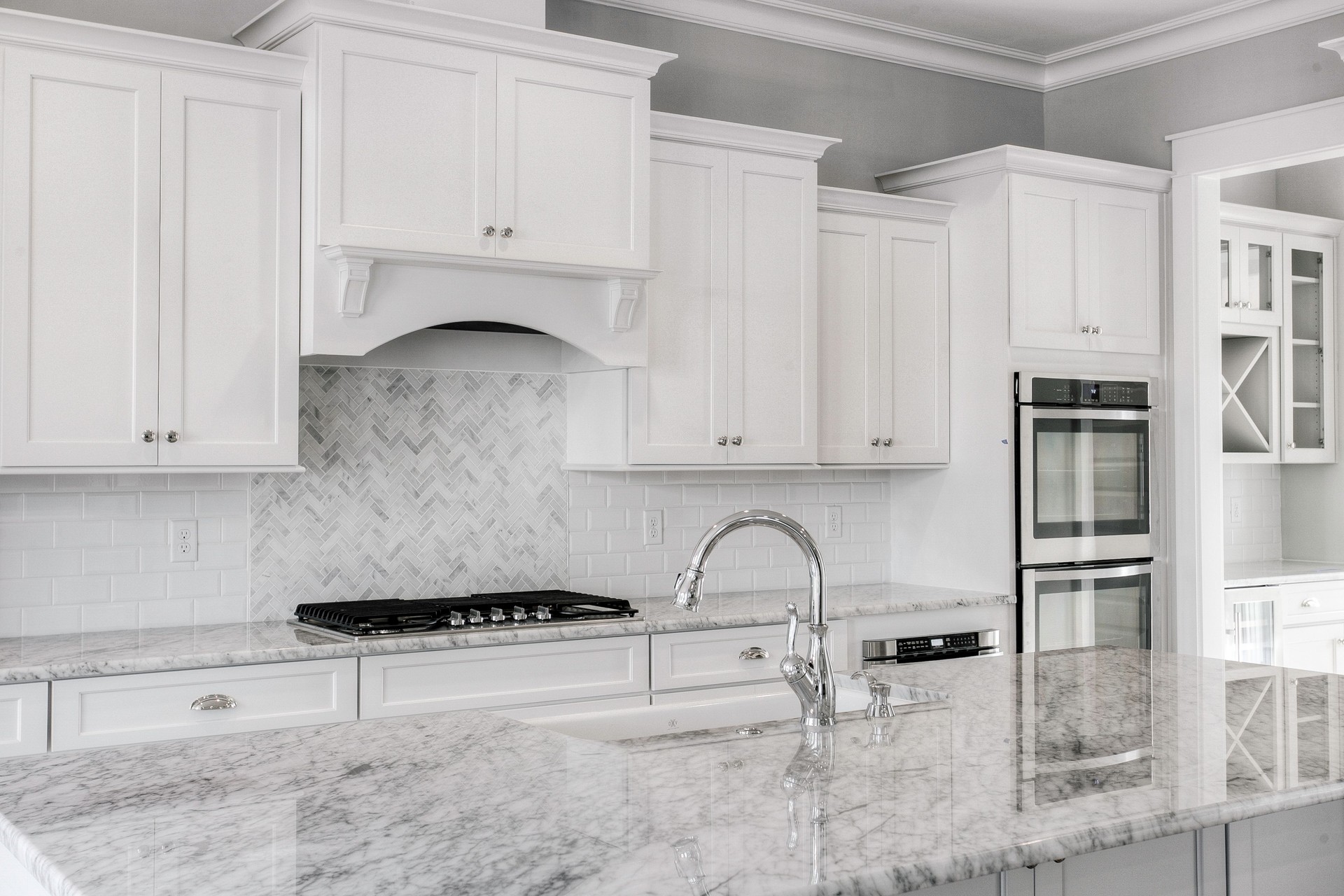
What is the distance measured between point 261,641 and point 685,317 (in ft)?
5.45

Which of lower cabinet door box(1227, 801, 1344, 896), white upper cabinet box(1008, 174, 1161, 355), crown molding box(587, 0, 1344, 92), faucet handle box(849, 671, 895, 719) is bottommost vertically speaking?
lower cabinet door box(1227, 801, 1344, 896)

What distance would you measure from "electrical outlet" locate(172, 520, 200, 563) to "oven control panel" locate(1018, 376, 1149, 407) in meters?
2.81

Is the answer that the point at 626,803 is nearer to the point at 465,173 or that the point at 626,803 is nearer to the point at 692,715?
the point at 692,715

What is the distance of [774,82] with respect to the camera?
185 inches

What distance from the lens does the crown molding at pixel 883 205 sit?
14.3 feet

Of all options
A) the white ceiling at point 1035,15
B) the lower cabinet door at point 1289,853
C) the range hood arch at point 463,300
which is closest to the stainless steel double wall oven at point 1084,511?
the white ceiling at point 1035,15

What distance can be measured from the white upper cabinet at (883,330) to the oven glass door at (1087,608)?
2.00 ft

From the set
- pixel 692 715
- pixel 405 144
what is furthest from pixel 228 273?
pixel 692 715

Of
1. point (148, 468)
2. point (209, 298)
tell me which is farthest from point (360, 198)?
point (148, 468)

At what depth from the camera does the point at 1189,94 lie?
188 inches

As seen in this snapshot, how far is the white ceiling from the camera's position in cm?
457

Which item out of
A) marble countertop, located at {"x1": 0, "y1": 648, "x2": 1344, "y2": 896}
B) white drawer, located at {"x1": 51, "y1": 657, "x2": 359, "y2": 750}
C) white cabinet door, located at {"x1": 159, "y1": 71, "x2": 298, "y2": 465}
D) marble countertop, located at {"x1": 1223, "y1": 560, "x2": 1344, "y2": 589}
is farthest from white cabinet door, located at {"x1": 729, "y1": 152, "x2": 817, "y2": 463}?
marble countertop, located at {"x1": 0, "y1": 648, "x2": 1344, "y2": 896}

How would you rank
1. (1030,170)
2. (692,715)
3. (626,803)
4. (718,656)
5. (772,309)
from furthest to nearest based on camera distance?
(1030,170) → (772,309) → (718,656) → (692,715) → (626,803)

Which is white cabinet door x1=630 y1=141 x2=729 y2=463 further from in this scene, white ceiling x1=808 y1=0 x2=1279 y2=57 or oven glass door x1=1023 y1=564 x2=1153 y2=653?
oven glass door x1=1023 y1=564 x2=1153 y2=653
